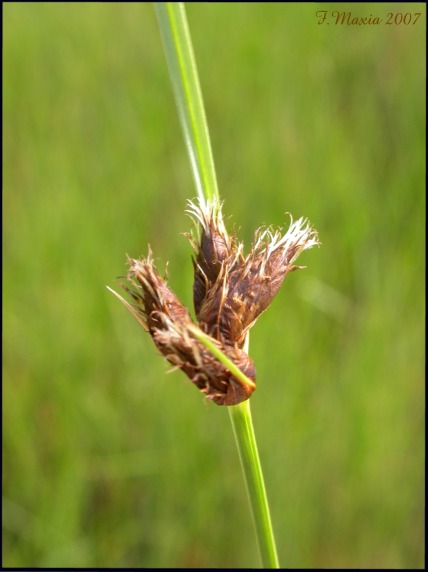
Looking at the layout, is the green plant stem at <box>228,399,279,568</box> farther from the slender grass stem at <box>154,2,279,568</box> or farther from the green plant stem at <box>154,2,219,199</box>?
the green plant stem at <box>154,2,219,199</box>

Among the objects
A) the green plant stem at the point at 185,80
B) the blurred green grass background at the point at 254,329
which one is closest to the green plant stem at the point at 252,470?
the green plant stem at the point at 185,80

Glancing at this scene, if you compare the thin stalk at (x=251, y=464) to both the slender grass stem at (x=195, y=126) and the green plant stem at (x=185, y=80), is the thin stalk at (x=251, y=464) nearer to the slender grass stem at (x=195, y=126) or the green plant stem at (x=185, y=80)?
the slender grass stem at (x=195, y=126)

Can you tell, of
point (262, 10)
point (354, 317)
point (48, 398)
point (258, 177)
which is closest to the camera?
point (48, 398)

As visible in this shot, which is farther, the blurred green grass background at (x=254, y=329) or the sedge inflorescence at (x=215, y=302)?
the blurred green grass background at (x=254, y=329)

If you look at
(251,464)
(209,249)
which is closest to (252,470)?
(251,464)

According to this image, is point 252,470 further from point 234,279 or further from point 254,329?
point 254,329

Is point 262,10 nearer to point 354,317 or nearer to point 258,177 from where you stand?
point 258,177

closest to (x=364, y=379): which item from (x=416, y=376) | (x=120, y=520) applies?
(x=416, y=376)

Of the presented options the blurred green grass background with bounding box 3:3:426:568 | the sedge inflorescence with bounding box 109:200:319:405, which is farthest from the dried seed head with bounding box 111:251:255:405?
the blurred green grass background with bounding box 3:3:426:568

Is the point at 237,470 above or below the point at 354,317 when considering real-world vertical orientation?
below
